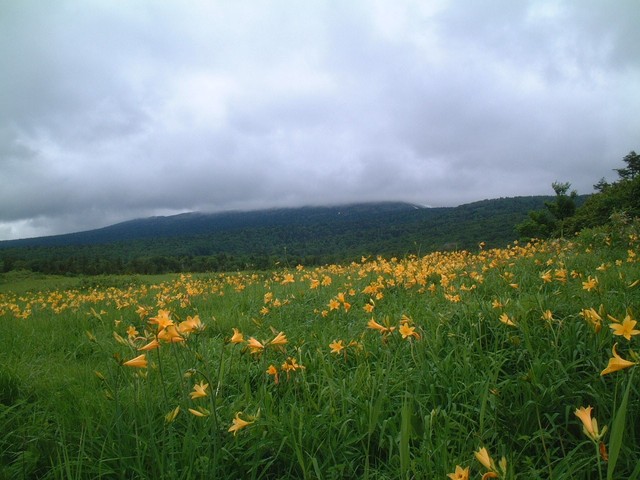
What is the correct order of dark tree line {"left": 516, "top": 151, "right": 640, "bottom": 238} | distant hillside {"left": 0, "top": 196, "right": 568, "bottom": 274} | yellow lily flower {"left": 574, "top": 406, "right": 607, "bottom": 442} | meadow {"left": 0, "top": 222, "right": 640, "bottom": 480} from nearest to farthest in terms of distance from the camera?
1. yellow lily flower {"left": 574, "top": 406, "right": 607, "bottom": 442}
2. meadow {"left": 0, "top": 222, "right": 640, "bottom": 480}
3. dark tree line {"left": 516, "top": 151, "right": 640, "bottom": 238}
4. distant hillside {"left": 0, "top": 196, "right": 568, "bottom": 274}

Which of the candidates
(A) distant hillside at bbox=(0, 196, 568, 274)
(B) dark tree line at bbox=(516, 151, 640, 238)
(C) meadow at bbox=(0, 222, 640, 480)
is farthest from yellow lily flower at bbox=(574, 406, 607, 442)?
(A) distant hillside at bbox=(0, 196, 568, 274)

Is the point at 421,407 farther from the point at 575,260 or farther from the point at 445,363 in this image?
the point at 575,260

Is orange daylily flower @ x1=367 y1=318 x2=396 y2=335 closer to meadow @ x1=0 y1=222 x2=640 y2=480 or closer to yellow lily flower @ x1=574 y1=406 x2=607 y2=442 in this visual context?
meadow @ x1=0 y1=222 x2=640 y2=480

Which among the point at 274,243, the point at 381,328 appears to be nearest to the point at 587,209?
the point at 381,328

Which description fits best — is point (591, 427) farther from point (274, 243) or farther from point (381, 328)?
point (274, 243)

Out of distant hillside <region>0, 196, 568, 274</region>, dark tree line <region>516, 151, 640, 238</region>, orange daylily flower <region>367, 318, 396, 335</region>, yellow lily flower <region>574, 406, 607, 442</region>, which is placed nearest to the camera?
yellow lily flower <region>574, 406, 607, 442</region>

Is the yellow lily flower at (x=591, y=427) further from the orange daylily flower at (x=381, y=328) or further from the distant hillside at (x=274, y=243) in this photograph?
the distant hillside at (x=274, y=243)

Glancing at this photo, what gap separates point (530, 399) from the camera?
6.49ft

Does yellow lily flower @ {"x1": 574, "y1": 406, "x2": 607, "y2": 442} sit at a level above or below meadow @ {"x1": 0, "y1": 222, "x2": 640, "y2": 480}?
above

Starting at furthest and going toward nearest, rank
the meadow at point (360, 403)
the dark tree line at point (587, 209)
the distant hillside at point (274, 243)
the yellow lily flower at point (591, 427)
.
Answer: the distant hillside at point (274, 243), the dark tree line at point (587, 209), the meadow at point (360, 403), the yellow lily flower at point (591, 427)

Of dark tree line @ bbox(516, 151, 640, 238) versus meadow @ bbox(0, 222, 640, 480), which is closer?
meadow @ bbox(0, 222, 640, 480)

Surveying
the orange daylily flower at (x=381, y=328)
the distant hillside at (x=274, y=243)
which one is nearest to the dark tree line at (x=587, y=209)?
the distant hillside at (x=274, y=243)

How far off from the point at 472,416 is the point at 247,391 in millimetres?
1369

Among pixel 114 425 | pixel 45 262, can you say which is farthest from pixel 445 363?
pixel 45 262
